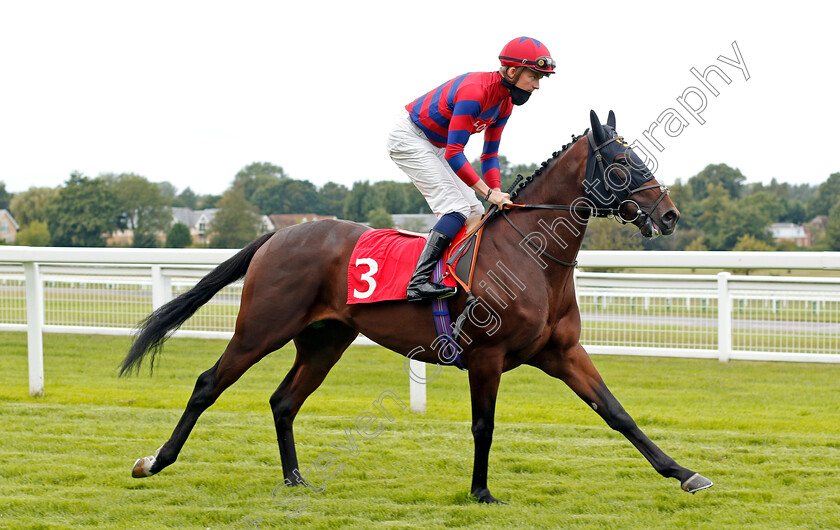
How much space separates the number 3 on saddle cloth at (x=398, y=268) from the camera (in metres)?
3.88

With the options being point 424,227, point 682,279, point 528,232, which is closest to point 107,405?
point 528,232

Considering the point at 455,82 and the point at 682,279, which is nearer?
the point at 455,82

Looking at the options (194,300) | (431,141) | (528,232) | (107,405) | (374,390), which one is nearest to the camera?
(528,232)

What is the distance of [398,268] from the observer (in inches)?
159

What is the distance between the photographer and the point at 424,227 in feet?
38.2

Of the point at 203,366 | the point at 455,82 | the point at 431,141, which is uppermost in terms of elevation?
the point at 455,82

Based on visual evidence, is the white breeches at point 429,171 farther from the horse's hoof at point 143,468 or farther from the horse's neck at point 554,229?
the horse's hoof at point 143,468

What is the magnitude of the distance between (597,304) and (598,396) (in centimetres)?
416

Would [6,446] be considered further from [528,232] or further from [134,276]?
[134,276]

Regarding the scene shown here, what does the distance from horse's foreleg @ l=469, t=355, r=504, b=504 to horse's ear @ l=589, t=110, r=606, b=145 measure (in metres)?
1.15

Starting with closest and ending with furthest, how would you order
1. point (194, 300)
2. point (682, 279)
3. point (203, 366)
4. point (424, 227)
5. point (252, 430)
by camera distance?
point (194, 300)
point (252, 430)
point (682, 279)
point (203, 366)
point (424, 227)

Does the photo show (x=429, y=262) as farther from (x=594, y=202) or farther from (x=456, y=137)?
(x=594, y=202)

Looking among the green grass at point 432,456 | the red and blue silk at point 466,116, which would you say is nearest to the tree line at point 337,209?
the green grass at point 432,456

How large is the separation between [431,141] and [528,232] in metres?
0.73
